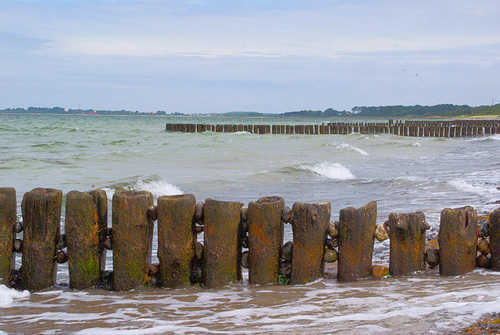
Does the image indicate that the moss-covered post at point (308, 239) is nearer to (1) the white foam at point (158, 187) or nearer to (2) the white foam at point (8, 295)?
(2) the white foam at point (8, 295)

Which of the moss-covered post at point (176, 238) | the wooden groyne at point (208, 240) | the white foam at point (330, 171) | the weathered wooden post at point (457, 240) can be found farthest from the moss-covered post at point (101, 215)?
the white foam at point (330, 171)

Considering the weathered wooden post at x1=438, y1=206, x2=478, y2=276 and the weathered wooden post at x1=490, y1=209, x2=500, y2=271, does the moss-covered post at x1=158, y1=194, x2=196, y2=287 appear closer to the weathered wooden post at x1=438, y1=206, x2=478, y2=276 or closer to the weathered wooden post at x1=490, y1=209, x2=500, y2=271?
the weathered wooden post at x1=438, y1=206, x2=478, y2=276

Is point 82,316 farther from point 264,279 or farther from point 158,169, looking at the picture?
point 158,169

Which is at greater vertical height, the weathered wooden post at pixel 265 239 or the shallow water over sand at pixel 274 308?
the weathered wooden post at pixel 265 239

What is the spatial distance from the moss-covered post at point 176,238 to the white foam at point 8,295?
1412 mm

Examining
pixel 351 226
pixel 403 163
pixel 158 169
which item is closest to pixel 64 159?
pixel 158 169

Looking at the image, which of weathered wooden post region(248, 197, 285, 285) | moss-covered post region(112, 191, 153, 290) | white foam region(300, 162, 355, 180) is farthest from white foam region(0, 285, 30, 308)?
white foam region(300, 162, 355, 180)

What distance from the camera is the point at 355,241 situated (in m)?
5.32

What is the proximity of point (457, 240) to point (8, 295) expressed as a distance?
15.3 feet

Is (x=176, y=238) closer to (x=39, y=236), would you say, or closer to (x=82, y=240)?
(x=82, y=240)

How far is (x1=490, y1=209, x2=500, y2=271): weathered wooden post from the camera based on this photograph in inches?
211

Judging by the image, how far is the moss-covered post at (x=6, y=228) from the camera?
5.30m

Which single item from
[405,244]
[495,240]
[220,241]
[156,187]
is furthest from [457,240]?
[156,187]

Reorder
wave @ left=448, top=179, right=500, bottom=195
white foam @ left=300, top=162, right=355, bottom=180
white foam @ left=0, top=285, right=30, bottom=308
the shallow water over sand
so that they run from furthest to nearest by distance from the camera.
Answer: white foam @ left=300, top=162, right=355, bottom=180 → wave @ left=448, top=179, right=500, bottom=195 → white foam @ left=0, top=285, right=30, bottom=308 → the shallow water over sand
